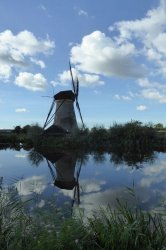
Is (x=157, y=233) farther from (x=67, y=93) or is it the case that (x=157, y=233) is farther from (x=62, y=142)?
(x=67, y=93)

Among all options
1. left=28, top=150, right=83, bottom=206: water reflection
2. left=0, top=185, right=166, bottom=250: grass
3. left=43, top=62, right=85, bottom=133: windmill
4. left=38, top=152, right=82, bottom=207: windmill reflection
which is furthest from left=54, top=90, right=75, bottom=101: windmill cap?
left=0, top=185, right=166, bottom=250: grass

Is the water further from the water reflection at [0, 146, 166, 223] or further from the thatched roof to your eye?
the thatched roof

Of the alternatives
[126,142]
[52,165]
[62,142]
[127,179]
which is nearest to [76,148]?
[62,142]

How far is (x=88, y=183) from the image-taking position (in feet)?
53.2

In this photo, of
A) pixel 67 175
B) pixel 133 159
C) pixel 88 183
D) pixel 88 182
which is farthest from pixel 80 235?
→ pixel 133 159

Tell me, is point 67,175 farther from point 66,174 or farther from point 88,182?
point 88,182

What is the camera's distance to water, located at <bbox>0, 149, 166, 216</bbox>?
1100cm

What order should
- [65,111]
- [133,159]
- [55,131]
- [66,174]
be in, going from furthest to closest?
[65,111]
[55,131]
[133,159]
[66,174]

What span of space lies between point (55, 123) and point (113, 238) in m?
39.9

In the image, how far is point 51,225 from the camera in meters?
5.37

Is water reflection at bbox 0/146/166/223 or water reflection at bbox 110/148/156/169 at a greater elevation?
water reflection at bbox 110/148/156/169

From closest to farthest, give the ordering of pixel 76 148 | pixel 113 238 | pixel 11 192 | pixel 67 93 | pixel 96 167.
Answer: pixel 113 238
pixel 11 192
pixel 96 167
pixel 76 148
pixel 67 93

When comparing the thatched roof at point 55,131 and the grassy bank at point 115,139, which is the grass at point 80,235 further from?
the thatched roof at point 55,131

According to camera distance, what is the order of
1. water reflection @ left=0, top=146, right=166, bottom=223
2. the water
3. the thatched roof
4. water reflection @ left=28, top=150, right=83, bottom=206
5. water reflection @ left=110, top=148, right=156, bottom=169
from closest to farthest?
the water → water reflection @ left=0, top=146, right=166, bottom=223 → water reflection @ left=28, top=150, right=83, bottom=206 → water reflection @ left=110, top=148, right=156, bottom=169 → the thatched roof
